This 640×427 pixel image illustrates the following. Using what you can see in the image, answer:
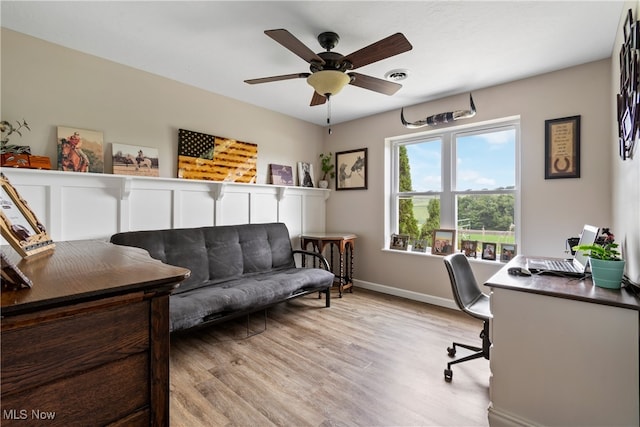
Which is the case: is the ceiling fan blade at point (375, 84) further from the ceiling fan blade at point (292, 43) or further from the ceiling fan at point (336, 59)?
the ceiling fan blade at point (292, 43)

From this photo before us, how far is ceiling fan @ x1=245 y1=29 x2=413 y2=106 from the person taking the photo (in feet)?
5.84

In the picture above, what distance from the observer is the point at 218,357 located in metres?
2.32

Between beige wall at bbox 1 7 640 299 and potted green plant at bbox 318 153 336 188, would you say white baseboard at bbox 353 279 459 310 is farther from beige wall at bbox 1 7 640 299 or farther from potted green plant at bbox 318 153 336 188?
potted green plant at bbox 318 153 336 188

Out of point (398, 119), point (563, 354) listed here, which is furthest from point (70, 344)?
point (398, 119)

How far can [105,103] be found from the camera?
2635 mm

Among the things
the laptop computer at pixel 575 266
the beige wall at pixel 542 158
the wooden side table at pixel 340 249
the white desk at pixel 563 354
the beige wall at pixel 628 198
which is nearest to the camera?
the white desk at pixel 563 354

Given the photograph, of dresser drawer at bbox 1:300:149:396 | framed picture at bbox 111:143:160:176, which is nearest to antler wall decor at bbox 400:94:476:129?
framed picture at bbox 111:143:160:176

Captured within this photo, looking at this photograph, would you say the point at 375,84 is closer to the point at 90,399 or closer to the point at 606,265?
the point at 606,265

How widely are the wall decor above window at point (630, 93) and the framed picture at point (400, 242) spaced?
2.42 m

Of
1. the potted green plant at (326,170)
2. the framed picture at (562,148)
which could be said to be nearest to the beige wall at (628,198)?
the framed picture at (562,148)

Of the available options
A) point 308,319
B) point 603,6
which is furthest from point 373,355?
point 603,6

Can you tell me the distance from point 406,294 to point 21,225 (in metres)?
3.71

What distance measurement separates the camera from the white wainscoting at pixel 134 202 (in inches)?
89.7

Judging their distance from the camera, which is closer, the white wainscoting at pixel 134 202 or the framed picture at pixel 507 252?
the white wainscoting at pixel 134 202
